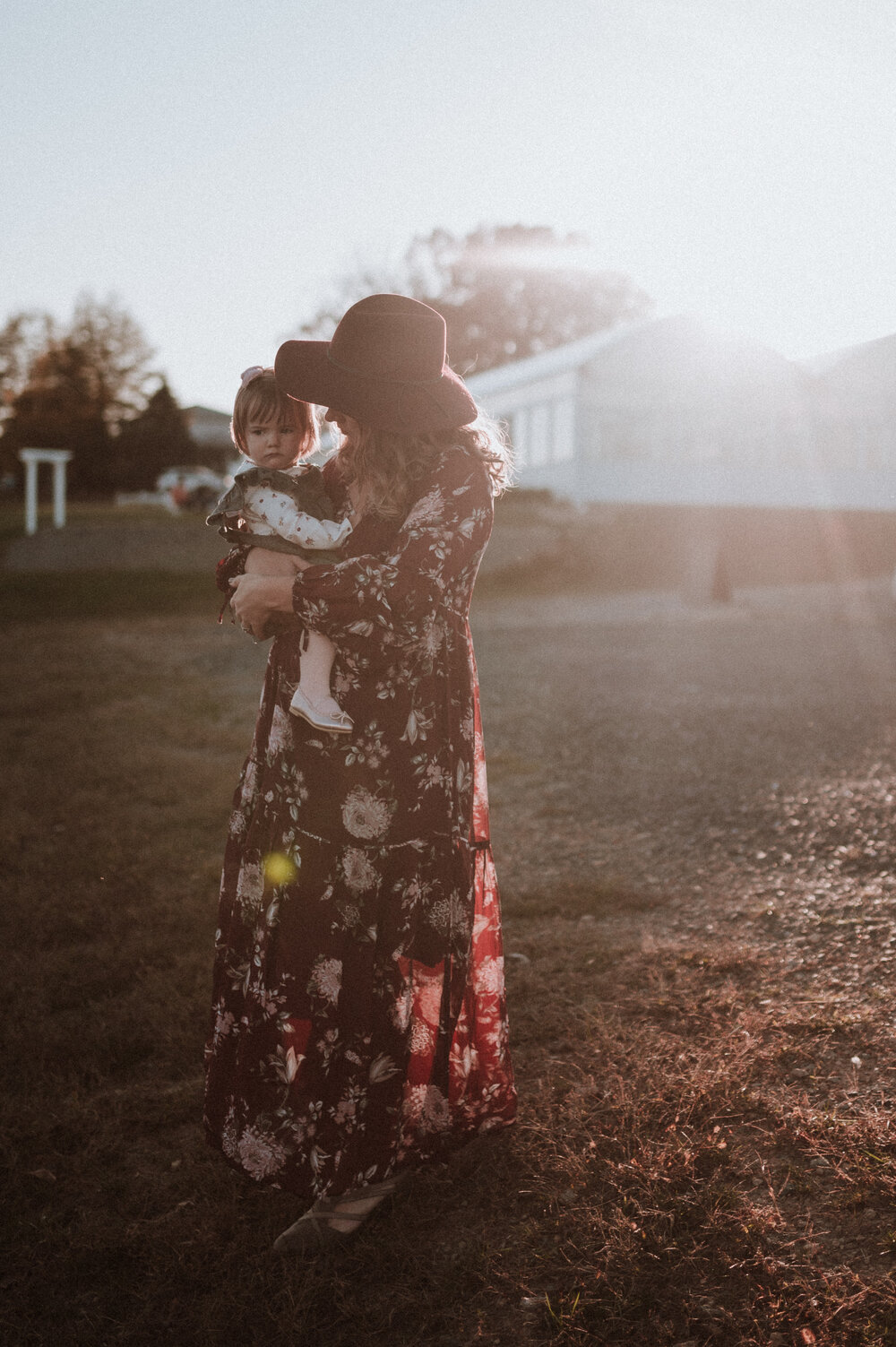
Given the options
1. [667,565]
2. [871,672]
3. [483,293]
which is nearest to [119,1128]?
[871,672]

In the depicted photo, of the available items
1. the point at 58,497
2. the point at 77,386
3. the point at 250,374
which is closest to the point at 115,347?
the point at 77,386

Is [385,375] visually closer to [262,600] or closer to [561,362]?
[262,600]

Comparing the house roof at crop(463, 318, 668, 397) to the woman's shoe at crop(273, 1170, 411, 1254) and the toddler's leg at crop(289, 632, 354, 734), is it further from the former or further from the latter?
the woman's shoe at crop(273, 1170, 411, 1254)

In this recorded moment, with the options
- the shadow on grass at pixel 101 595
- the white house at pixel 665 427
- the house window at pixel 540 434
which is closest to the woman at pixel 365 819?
the shadow on grass at pixel 101 595

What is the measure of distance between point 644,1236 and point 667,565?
17.4 meters

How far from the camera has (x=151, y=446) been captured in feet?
147

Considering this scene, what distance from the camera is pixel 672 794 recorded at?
6.07 metres

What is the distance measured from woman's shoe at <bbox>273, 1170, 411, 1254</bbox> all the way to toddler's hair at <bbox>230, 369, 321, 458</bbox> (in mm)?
1729

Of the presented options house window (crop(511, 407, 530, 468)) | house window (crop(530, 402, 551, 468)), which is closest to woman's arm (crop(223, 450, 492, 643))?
house window (crop(530, 402, 551, 468))

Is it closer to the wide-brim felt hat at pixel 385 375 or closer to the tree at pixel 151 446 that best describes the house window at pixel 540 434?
the wide-brim felt hat at pixel 385 375

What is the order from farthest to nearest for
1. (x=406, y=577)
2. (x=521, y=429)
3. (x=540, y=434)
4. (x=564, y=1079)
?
(x=521, y=429) < (x=540, y=434) < (x=564, y=1079) < (x=406, y=577)

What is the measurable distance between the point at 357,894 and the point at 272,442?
102 centimetres

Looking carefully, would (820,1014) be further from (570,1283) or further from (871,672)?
(871,672)

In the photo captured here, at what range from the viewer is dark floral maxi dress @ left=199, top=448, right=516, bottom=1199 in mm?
2262
